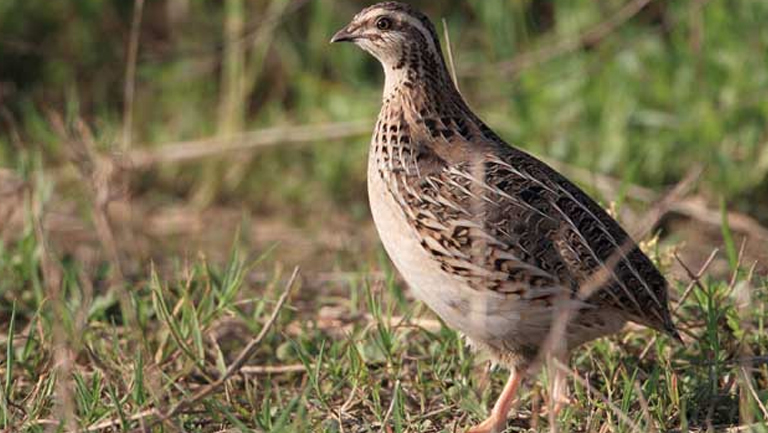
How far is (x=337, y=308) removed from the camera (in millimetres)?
5445

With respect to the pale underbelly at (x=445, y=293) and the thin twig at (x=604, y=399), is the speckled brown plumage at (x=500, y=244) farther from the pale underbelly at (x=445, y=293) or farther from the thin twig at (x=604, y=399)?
the thin twig at (x=604, y=399)

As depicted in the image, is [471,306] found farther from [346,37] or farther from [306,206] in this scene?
[306,206]

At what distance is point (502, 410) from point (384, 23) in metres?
1.40

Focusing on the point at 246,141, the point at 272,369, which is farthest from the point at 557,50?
the point at 272,369

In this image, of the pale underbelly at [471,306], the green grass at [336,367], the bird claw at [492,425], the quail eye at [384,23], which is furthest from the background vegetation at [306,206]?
the quail eye at [384,23]

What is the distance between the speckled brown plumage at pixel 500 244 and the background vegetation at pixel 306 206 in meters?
0.27

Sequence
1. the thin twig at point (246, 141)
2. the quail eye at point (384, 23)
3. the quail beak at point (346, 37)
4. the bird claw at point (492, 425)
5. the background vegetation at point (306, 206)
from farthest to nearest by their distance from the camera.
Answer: the thin twig at point (246, 141) → the quail beak at point (346, 37) → the quail eye at point (384, 23) → the background vegetation at point (306, 206) → the bird claw at point (492, 425)

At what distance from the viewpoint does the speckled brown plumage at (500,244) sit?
409 cm

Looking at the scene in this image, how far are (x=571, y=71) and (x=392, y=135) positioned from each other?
296cm

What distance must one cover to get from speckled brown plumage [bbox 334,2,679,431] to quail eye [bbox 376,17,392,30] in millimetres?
378

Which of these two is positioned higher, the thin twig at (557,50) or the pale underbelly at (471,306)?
the thin twig at (557,50)

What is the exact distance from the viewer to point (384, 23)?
184 inches

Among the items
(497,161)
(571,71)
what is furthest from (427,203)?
(571,71)

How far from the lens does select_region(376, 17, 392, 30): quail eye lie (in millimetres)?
4655
